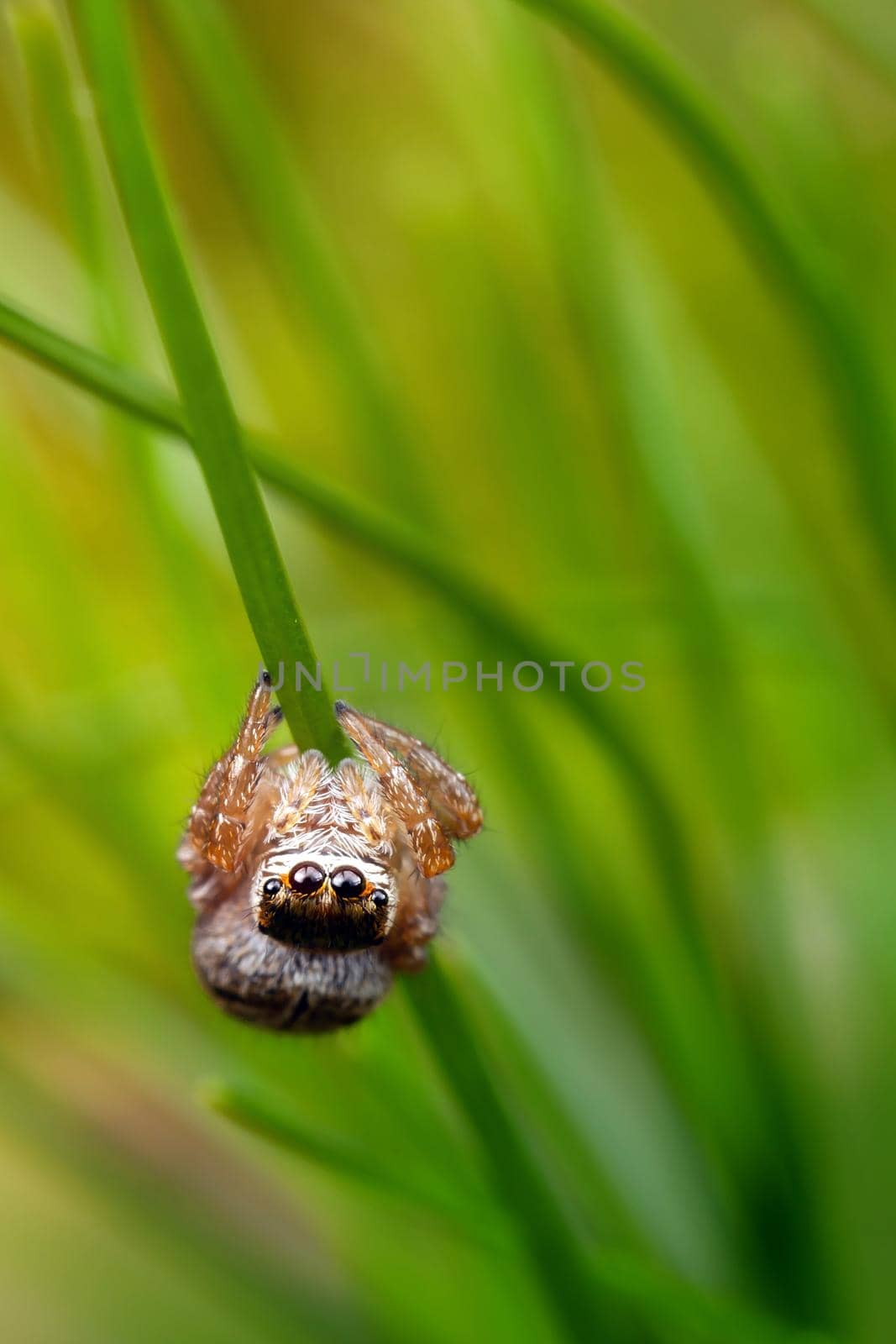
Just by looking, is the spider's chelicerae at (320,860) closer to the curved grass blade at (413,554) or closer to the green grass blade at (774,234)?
the curved grass blade at (413,554)

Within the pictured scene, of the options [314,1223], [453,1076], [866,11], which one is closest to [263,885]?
[453,1076]

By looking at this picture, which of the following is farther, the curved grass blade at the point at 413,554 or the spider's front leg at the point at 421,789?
the spider's front leg at the point at 421,789

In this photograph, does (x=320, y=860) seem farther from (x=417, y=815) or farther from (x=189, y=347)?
(x=189, y=347)

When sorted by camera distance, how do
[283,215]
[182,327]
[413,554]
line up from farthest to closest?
[283,215]
[413,554]
[182,327]

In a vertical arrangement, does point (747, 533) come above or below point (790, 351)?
below

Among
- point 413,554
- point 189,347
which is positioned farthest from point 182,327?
point 413,554

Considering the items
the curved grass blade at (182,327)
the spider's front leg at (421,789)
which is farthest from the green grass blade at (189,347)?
the spider's front leg at (421,789)

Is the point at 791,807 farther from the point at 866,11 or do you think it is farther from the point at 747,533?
the point at 866,11
